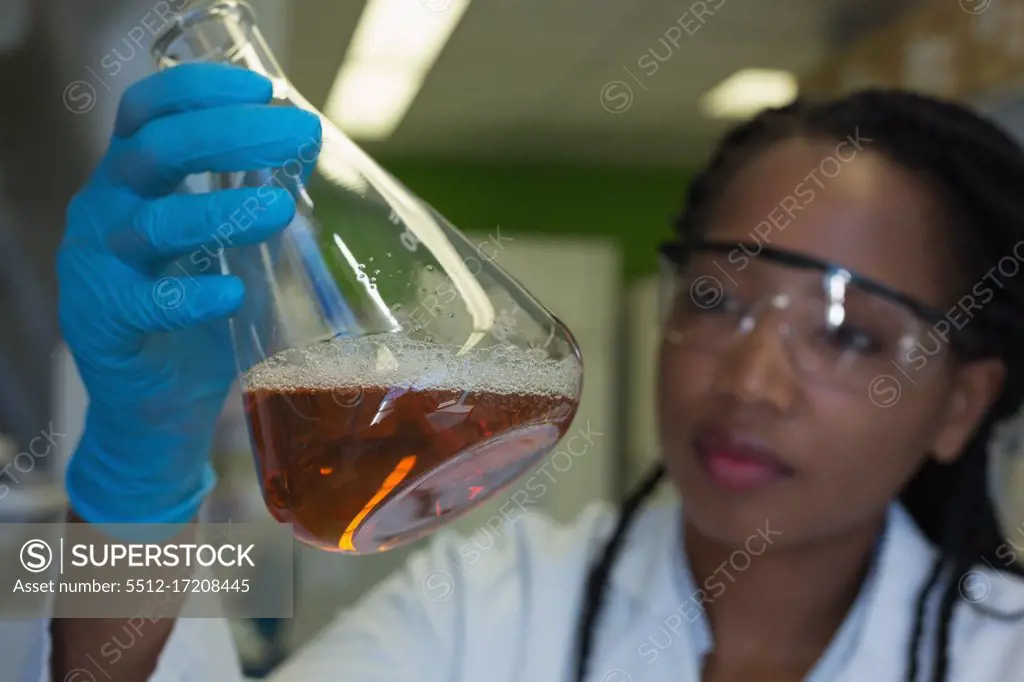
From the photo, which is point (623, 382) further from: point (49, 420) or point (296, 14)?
point (49, 420)

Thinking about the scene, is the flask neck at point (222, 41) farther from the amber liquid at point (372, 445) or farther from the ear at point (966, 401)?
the ear at point (966, 401)

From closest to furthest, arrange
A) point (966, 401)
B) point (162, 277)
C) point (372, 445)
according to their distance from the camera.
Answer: point (372, 445) < point (162, 277) < point (966, 401)

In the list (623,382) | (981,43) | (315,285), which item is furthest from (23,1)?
(623,382)

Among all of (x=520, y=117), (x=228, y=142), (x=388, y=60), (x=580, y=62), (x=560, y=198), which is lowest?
(x=560, y=198)

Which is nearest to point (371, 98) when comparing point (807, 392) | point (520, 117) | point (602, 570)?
point (520, 117)

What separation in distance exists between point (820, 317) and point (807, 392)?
0.23 feet

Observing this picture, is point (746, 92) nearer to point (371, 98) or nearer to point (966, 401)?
point (371, 98)

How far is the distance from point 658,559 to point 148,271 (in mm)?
602

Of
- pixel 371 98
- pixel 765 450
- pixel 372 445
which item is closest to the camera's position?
pixel 372 445

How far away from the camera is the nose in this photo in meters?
0.76

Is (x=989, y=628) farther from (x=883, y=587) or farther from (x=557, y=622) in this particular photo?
(x=557, y=622)

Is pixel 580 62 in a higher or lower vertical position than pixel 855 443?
lower

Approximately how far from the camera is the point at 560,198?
454 centimetres

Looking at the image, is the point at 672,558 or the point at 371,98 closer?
the point at 672,558
